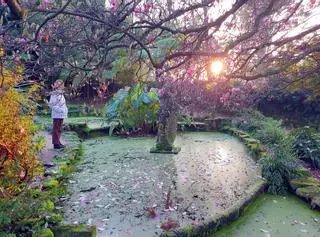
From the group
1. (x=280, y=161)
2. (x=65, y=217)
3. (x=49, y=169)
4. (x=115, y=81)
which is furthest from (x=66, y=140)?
(x=115, y=81)

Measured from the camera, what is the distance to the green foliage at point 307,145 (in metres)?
6.82

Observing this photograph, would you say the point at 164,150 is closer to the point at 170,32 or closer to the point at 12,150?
the point at 12,150

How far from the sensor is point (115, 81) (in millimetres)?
15281

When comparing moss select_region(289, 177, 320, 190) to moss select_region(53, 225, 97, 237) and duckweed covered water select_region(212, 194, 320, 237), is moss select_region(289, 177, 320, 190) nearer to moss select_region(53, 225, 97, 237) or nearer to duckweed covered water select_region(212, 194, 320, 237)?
duckweed covered water select_region(212, 194, 320, 237)

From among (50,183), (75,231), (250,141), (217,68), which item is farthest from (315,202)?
(250,141)

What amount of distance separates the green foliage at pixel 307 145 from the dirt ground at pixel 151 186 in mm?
1047

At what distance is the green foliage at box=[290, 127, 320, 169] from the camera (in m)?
6.82

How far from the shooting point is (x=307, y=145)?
7.09m

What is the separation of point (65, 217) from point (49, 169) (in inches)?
56.2

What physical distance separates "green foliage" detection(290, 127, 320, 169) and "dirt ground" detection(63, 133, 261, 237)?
3.43ft

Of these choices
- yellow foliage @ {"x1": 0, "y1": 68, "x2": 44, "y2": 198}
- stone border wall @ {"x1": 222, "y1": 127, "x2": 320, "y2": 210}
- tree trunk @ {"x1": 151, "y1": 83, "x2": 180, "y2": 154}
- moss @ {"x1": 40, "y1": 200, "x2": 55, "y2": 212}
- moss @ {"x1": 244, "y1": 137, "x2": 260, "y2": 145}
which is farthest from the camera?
moss @ {"x1": 244, "y1": 137, "x2": 260, "y2": 145}

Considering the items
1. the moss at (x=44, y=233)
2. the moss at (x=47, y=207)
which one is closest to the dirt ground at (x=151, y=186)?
the moss at (x=47, y=207)

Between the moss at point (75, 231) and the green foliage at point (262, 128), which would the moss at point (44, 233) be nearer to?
the moss at point (75, 231)

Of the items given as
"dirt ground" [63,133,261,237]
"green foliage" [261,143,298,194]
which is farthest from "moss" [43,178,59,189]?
"green foliage" [261,143,298,194]
